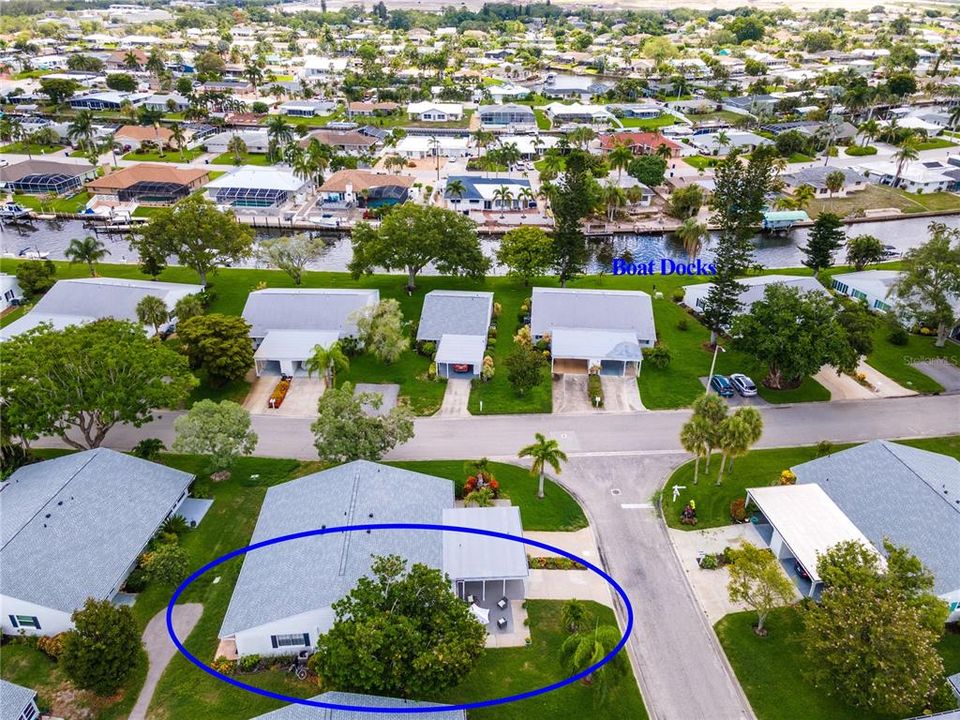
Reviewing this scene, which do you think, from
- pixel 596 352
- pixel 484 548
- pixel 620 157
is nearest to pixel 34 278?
pixel 596 352

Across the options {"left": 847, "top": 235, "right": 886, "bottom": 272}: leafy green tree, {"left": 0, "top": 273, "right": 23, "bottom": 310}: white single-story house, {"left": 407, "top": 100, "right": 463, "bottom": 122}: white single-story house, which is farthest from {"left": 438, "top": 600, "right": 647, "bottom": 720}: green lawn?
{"left": 407, "top": 100, "right": 463, "bottom": 122}: white single-story house

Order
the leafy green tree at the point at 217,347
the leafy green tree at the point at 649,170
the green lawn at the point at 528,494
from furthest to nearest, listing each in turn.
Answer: the leafy green tree at the point at 649,170 → the leafy green tree at the point at 217,347 → the green lawn at the point at 528,494

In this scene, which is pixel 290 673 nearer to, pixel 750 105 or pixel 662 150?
pixel 662 150

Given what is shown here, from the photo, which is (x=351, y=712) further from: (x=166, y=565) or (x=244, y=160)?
(x=244, y=160)

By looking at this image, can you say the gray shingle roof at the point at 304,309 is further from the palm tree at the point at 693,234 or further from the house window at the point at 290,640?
the palm tree at the point at 693,234

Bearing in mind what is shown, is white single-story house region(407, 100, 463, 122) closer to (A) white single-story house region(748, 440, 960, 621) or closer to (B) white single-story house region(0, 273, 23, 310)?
(B) white single-story house region(0, 273, 23, 310)

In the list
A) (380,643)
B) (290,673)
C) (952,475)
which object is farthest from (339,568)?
(952,475)

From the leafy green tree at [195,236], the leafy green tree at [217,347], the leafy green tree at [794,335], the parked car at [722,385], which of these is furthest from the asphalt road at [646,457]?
the leafy green tree at [195,236]
